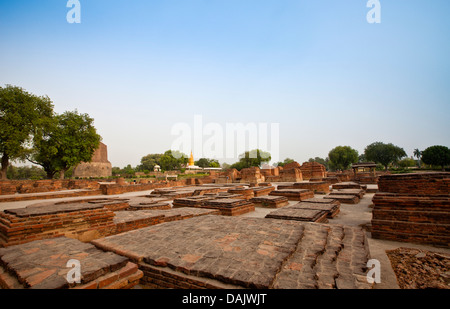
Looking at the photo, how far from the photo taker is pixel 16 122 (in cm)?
1905

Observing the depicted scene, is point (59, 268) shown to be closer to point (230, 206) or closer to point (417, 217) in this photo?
point (230, 206)

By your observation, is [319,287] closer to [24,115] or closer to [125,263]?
[125,263]

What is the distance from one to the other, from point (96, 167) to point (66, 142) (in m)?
29.7

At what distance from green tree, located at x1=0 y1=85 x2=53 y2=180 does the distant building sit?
94.3 feet

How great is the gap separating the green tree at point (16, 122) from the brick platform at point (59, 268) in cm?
2304

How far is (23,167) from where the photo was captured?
6378 cm

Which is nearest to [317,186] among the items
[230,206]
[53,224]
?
[230,206]

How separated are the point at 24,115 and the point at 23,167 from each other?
Result: 61.6 m

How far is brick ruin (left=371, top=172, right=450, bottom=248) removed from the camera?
364cm
